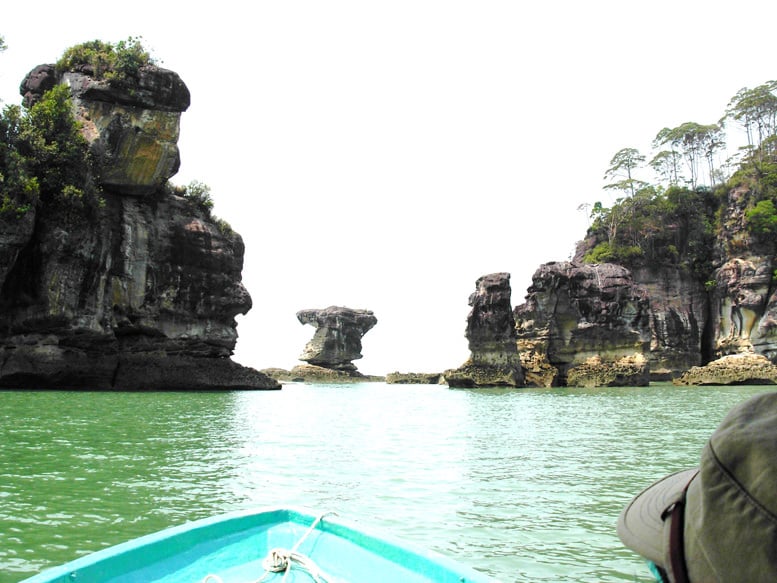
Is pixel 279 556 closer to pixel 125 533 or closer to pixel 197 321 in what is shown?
pixel 125 533

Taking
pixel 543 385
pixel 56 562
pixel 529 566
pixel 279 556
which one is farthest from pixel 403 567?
pixel 543 385

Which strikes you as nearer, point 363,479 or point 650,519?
point 650,519

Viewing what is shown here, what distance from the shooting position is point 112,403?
22.6 m

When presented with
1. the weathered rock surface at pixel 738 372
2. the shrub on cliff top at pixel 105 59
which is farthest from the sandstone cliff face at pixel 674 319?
the shrub on cliff top at pixel 105 59

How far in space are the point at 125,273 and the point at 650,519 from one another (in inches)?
1477

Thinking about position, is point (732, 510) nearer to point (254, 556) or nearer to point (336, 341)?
point (254, 556)

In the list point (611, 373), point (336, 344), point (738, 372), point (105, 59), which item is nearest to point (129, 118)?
point (105, 59)

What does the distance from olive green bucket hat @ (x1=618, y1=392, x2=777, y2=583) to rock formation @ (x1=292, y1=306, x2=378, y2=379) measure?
266ft

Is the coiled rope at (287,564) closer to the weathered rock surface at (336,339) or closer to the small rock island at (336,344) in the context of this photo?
the small rock island at (336,344)

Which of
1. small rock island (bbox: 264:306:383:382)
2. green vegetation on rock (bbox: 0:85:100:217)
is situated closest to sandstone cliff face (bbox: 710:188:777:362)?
small rock island (bbox: 264:306:383:382)

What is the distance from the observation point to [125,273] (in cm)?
3519

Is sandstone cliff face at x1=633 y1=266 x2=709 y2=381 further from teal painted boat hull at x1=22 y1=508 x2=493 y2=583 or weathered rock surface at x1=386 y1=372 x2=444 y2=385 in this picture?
teal painted boat hull at x1=22 y1=508 x2=493 y2=583

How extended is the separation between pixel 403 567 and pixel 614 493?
5.48 m

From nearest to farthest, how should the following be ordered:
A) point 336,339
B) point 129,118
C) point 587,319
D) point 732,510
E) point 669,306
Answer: point 732,510 → point 129,118 → point 587,319 → point 669,306 → point 336,339
